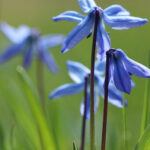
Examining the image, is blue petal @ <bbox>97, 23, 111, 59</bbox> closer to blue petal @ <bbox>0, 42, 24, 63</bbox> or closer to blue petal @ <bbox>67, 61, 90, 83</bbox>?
blue petal @ <bbox>67, 61, 90, 83</bbox>

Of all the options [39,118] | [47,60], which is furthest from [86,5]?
[47,60]

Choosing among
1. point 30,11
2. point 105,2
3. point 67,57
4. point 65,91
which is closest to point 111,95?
point 65,91

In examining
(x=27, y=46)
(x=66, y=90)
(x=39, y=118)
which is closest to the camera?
(x=39, y=118)

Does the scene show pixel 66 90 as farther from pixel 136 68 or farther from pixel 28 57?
pixel 28 57

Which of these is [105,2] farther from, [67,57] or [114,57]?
[114,57]

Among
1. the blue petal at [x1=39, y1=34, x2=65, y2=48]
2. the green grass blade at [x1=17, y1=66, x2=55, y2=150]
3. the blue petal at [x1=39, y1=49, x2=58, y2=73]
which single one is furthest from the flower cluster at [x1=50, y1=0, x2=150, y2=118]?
the blue petal at [x1=39, y1=34, x2=65, y2=48]
